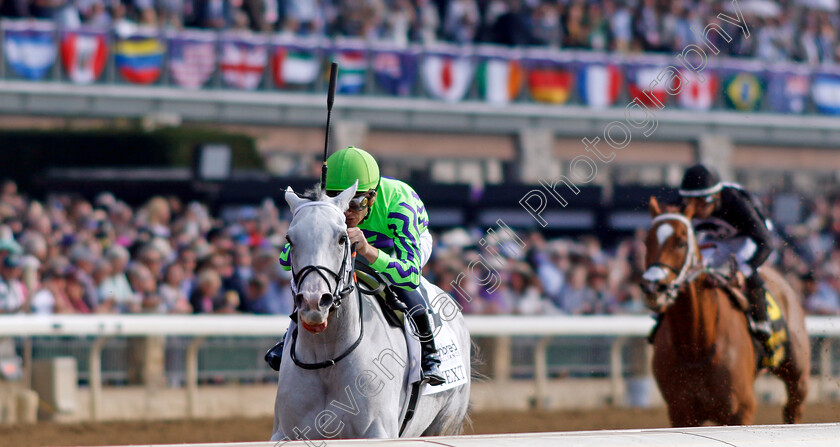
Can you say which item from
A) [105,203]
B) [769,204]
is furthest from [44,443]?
[769,204]

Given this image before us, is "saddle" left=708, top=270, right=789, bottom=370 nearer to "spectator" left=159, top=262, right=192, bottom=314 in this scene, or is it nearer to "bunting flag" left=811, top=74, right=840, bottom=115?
"spectator" left=159, top=262, right=192, bottom=314

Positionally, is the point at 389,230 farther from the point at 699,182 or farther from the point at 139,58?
the point at 139,58

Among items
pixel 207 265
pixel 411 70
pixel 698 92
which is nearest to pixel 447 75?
pixel 411 70

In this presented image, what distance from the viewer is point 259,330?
26.6 feet

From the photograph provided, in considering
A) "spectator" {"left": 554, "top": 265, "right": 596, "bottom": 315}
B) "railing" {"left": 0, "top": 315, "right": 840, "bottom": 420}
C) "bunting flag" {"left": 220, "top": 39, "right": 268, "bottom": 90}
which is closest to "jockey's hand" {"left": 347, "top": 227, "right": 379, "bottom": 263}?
"railing" {"left": 0, "top": 315, "right": 840, "bottom": 420}

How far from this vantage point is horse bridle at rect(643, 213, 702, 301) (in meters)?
5.80

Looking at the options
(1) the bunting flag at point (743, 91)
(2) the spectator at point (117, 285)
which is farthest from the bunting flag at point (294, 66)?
(2) the spectator at point (117, 285)

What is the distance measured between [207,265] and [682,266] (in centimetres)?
382

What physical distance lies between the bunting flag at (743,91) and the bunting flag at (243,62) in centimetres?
689

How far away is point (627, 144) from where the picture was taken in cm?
1791

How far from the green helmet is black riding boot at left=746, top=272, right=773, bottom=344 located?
10.2ft

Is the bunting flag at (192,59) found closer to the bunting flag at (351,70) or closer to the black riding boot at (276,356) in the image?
the bunting flag at (351,70)

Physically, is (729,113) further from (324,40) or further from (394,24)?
(324,40)

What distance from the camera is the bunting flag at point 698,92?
1700 cm
